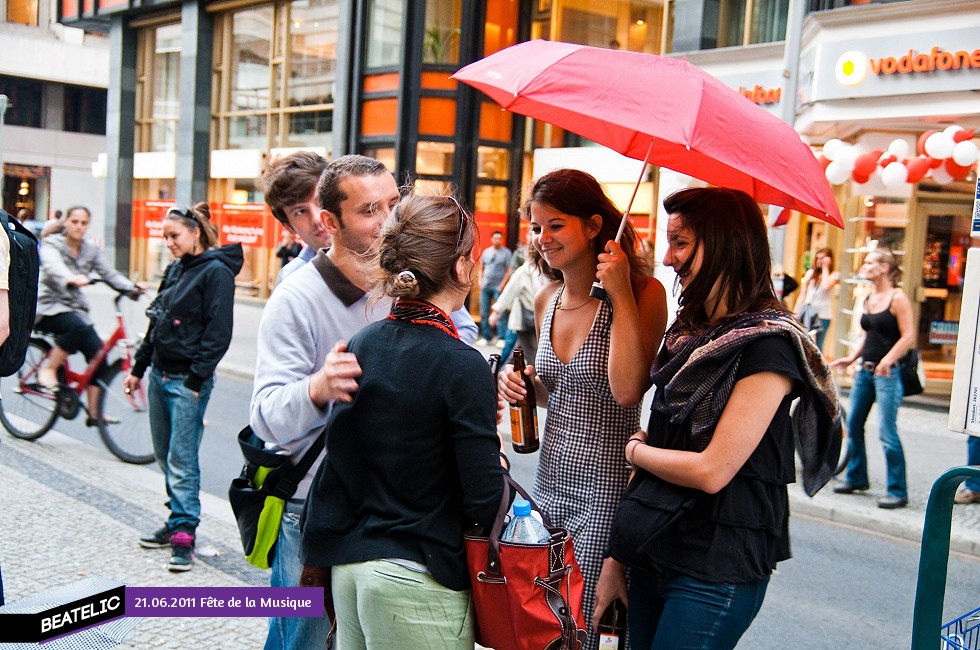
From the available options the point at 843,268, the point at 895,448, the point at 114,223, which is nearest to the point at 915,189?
the point at 843,268

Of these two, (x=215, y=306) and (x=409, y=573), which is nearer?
(x=409, y=573)

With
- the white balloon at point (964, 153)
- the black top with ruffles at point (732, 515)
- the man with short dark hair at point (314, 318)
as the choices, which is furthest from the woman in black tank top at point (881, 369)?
the man with short dark hair at point (314, 318)

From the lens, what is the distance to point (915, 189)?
1297cm

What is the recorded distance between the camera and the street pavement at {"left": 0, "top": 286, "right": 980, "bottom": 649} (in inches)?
166

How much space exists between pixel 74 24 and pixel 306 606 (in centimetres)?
3095

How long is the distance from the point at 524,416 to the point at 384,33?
720 inches

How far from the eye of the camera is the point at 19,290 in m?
3.42

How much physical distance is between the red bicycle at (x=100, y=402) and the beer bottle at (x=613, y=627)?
5.69 m

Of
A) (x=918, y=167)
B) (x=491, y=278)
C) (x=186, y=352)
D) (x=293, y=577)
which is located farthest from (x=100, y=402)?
(x=491, y=278)

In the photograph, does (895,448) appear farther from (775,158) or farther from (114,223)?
(114,223)

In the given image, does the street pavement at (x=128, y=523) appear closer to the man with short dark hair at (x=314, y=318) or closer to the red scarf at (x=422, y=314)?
the man with short dark hair at (x=314, y=318)

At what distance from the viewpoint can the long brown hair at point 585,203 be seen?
2898 millimetres

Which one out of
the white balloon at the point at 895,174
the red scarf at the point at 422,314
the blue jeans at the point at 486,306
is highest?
the white balloon at the point at 895,174

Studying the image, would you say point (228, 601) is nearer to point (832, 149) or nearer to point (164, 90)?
point (832, 149)
